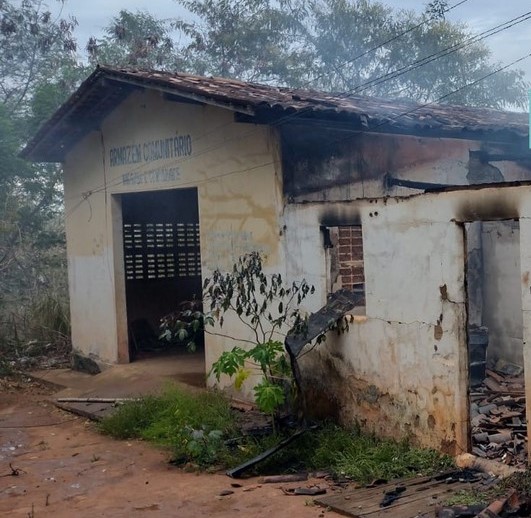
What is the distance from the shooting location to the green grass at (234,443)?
6523mm

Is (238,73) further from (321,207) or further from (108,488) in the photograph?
(108,488)

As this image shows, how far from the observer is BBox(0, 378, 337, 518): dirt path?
239 inches

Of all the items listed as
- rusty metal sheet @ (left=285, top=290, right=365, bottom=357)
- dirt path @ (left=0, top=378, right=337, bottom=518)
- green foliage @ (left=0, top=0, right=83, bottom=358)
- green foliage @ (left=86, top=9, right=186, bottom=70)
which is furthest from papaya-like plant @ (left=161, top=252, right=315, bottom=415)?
green foliage @ (left=86, top=9, right=186, bottom=70)

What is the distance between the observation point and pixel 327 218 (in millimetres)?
7781

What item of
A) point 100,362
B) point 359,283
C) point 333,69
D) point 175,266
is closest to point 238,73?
point 333,69

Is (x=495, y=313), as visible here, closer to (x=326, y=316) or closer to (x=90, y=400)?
(x=326, y=316)

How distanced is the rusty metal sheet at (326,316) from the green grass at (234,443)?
2.97 ft

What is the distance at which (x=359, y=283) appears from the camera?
28.4 ft

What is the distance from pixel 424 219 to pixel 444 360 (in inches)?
48.6

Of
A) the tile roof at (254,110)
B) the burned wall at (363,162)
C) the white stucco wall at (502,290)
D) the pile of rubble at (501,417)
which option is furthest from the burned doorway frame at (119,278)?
the pile of rubble at (501,417)

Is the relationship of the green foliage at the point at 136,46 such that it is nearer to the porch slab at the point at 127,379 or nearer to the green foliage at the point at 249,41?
the green foliage at the point at 249,41

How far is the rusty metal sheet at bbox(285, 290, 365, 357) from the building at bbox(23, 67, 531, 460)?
24 centimetres

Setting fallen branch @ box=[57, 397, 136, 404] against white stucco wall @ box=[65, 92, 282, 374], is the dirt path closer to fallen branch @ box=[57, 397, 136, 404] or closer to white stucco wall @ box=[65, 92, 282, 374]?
fallen branch @ box=[57, 397, 136, 404]

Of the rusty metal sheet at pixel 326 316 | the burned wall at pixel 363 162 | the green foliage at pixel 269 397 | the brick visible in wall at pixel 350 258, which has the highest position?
the burned wall at pixel 363 162
